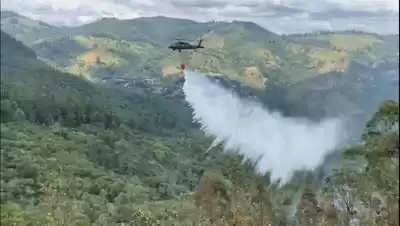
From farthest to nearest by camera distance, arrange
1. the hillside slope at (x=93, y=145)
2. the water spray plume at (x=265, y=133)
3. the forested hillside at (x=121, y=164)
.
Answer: the hillside slope at (x=93, y=145) → the water spray plume at (x=265, y=133) → the forested hillside at (x=121, y=164)

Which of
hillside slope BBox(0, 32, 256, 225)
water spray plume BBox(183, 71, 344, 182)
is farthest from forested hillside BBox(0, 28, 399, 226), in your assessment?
water spray plume BBox(183, 71, 344, 182)

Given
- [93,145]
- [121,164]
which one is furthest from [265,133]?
[93,145]

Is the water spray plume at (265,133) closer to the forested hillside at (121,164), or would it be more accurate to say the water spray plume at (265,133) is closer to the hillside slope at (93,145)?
the forested hillside at (121,164)

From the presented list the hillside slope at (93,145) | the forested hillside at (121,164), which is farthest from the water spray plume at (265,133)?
the hillside slope at (93,145)

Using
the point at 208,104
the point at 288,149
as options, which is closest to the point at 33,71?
the point at 208,104

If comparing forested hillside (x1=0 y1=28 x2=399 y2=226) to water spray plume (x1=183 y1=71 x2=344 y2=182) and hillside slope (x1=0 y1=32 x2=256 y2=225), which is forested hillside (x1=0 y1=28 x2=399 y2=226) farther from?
water spray plume (x1=183 y1=71 x2=344 y2=182)

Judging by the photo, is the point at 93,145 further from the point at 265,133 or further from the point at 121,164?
the point at 265,133

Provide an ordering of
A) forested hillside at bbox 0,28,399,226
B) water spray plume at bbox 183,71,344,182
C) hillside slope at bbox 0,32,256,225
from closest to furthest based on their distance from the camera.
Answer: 1. forested hillside at bbox 0,28,399,226
2. water spray plume at bbox 183,71,344,182
3. hillside slope at bbox 0,32,256,225
